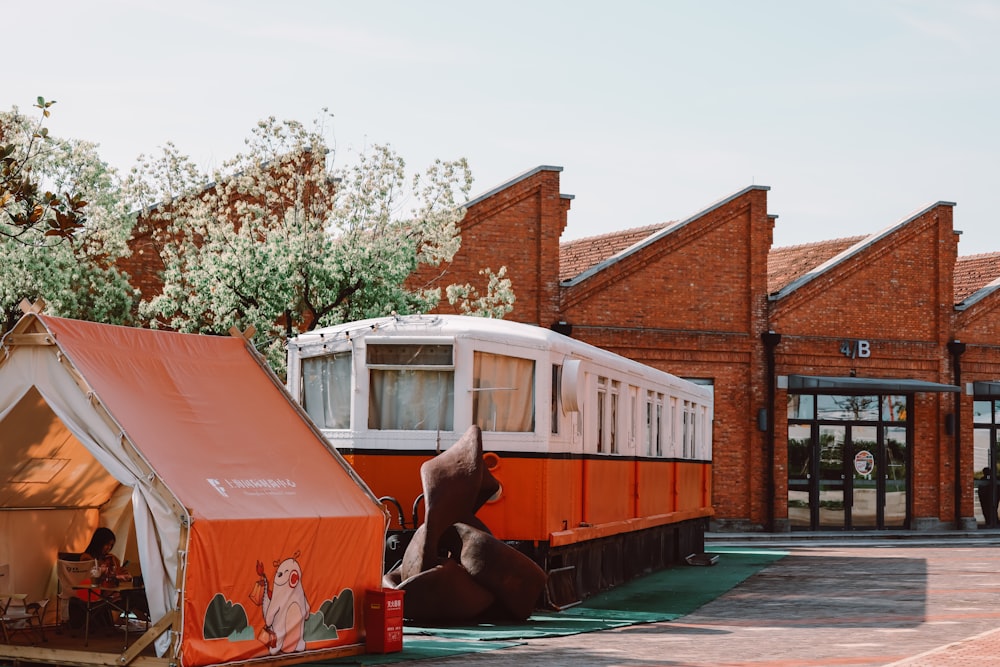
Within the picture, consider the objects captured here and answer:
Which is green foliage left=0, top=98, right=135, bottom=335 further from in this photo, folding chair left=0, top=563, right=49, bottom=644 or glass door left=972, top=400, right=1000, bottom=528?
glass door left=972, top=400, right=1000, bottom=528

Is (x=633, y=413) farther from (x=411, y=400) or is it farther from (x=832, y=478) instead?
(x=832, y=478)

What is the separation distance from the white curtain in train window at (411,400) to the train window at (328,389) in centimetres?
37

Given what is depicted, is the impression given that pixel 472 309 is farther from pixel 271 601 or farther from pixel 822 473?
pixel 271 601

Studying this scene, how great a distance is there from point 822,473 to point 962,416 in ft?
13.8

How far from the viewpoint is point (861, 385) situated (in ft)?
110

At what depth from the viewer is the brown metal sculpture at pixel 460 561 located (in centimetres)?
1377

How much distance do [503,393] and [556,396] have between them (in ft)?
Answer: 2.35

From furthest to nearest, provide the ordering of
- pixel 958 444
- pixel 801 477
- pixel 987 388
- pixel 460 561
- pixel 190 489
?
1. pixel 987 388
2. pixel 958 444
3. pixel 801 477
4. pixel 460 561
5. pixel 190 489

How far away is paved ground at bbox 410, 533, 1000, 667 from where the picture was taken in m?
11.8

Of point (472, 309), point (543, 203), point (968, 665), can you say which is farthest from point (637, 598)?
point (543, 203)

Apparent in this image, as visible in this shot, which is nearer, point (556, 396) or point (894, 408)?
point (556, 396)

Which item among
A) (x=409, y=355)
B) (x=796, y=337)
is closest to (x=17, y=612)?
(x=409, y=355)

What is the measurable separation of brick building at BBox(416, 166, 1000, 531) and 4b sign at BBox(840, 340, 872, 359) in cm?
3

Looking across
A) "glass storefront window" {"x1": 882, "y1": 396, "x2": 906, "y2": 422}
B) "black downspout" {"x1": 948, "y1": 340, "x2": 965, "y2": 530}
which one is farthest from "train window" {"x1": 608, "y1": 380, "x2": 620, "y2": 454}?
"black downspout" {"x1": 948, "y1": 340, "x2": 965, "y2": 530}
